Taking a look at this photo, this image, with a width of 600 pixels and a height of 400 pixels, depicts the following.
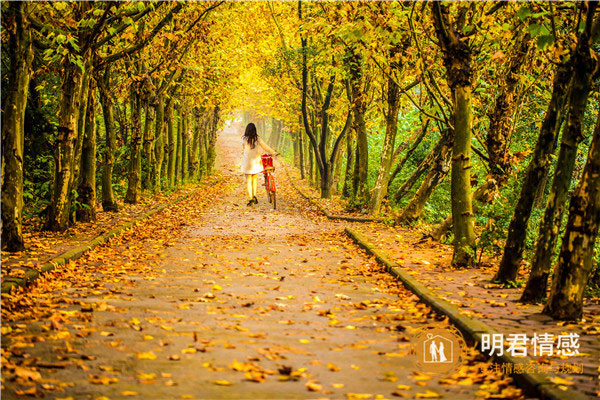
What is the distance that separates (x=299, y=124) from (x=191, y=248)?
79.8 feet

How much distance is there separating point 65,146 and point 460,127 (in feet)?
23.7

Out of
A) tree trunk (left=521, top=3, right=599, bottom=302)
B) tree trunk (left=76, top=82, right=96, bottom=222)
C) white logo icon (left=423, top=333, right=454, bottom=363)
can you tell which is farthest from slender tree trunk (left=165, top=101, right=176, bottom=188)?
white logo icon (left=423, top=333, right=454, bottom=363)

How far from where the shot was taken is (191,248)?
40.9ft

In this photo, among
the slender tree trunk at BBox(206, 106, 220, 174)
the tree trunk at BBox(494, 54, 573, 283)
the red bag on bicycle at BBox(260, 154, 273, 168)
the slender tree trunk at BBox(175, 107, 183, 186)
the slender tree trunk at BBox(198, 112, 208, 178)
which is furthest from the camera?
the slender tree trunk at BBox(206, 106, 220, 174)

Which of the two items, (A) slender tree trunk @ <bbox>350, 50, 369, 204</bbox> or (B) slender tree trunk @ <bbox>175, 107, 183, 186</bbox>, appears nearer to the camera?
(A) slender tree trunk @ <bbox>350, 50, 369, 204</bbox>

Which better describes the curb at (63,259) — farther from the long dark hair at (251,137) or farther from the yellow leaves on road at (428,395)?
the long dark hair at (251,137)

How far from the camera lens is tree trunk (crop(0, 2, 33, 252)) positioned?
385 inches

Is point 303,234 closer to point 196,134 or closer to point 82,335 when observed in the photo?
point 82,335

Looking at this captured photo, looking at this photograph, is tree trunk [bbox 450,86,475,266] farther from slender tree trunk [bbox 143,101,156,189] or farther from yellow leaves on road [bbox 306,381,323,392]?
slender tree trunk [bbox 143,101,156,189]

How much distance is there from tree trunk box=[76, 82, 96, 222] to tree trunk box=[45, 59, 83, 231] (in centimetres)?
189

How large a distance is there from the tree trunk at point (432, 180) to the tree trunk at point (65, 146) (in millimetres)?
7679

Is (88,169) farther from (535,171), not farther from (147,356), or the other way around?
(147,356)

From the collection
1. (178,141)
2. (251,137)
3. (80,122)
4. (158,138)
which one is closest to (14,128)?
(80,122)

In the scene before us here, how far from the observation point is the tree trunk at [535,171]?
804cm
